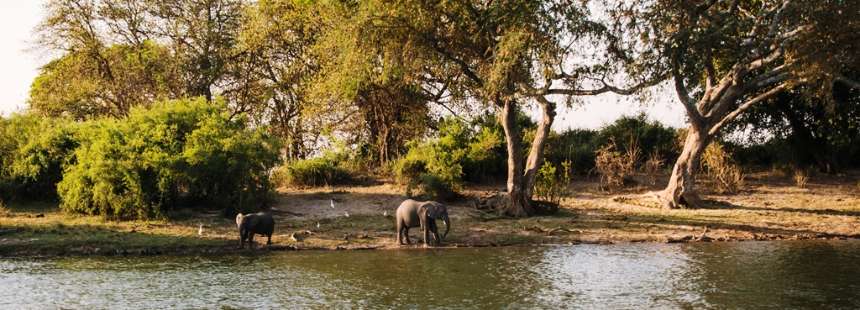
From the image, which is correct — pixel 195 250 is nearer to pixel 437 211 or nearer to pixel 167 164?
pixel 167 164

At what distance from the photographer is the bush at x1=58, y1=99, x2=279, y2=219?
25.4 m

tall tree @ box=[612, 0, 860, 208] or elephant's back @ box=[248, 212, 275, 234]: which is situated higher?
tall tree @ box=[612, 0, 860, 208]

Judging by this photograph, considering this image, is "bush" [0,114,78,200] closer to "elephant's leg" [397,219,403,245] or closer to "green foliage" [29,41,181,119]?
"green foliage" [29,41,181,119]

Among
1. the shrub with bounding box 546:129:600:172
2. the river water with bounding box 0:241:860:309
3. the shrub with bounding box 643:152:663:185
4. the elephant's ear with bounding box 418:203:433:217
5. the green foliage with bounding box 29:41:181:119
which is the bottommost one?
the river water with bounding box 0:241:860:309

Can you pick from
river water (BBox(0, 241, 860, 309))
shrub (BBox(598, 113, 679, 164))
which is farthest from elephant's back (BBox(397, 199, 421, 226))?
shrub (BBox(598, 113, 679, 164))

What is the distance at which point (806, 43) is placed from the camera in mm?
24906

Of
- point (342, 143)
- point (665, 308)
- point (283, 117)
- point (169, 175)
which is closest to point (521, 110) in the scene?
point (342, 143)

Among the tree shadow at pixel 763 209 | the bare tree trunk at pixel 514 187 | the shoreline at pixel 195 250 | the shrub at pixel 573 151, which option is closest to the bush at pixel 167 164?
the shoreline at pixel 195 250

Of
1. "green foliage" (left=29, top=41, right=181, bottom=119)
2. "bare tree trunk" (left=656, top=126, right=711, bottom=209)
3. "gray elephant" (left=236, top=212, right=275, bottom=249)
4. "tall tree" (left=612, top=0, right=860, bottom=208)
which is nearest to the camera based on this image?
"gray elephant" (left=236, top=212, right=275, bottom=249)

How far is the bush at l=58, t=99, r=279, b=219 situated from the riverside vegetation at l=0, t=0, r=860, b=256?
0.20 ft

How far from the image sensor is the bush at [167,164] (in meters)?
25.4

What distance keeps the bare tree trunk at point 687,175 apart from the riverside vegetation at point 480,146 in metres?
0.07

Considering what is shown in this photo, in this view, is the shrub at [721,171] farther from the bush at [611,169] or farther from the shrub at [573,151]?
the shrub at [573,151]

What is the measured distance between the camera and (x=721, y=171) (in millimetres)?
31188
